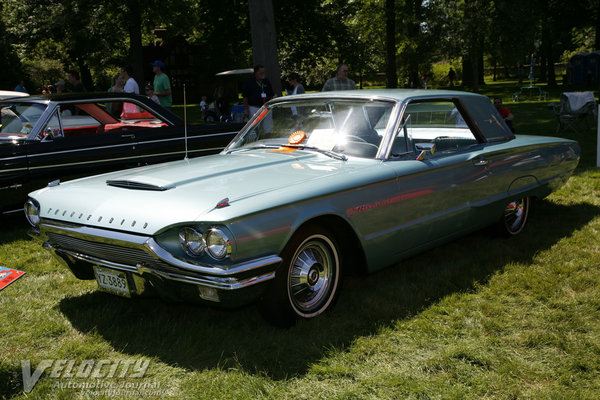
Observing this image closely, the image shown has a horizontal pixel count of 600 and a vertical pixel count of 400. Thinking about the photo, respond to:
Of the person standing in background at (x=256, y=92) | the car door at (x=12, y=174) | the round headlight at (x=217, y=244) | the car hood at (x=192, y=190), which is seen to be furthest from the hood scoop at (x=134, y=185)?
the person standing in background at (x=256, y=92)

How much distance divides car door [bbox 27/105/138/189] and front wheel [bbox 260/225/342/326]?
3863 millimetres

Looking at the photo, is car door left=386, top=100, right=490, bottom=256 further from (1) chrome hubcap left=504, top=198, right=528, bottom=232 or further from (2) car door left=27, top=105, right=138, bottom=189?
(2) car door left=27, top=105, right=138, bottom=189

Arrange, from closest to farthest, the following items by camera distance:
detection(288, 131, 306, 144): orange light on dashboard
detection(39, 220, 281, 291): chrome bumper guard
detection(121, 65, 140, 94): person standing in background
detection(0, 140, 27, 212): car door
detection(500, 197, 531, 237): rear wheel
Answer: detection(39, 220, 281, 291): chrome bumper guard → detection(288, 131, 306, 144): orange light on dashboard → detection(500, 197, 531, 237): rear wheel → detection(0, 140, 27, 212): car door → detection(121, 65, 140, 94): person standing in background

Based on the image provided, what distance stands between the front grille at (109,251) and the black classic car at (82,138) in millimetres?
2788

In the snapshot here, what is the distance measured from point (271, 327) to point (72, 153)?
156 inches

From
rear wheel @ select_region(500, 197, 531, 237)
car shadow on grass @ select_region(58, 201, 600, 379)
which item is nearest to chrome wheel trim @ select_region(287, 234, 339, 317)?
car shadow on grass @ select_region(58, 201, 600, 379)

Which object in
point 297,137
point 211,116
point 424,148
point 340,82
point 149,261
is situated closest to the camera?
point 149,261

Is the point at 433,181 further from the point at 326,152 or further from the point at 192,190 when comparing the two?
the point at 192,190

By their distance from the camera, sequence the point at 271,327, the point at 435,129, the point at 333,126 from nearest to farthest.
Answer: the point at 271,327, the point at 333,126, the point at 435,129

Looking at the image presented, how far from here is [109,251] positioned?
11.2 ft

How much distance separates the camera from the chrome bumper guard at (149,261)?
3094mm

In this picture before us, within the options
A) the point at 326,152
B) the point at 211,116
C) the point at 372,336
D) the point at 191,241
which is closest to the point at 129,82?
the point at 326,152

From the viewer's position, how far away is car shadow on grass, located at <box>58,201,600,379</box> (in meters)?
3.31

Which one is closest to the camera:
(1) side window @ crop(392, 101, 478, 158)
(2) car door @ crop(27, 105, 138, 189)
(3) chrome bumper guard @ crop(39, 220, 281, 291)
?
(3) chrome bumper guard @ crop(39, 220, 281, 291)
